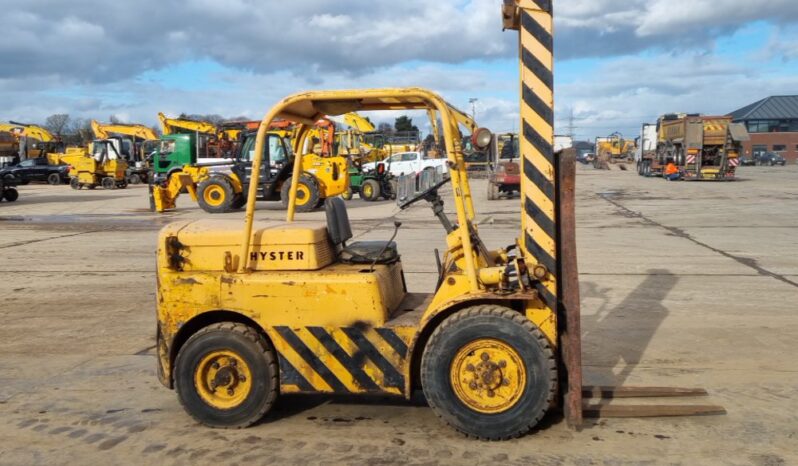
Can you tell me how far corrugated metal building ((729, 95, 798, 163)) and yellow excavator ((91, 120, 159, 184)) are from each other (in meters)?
72.6

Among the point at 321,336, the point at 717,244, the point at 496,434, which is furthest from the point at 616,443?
the point at 717,244

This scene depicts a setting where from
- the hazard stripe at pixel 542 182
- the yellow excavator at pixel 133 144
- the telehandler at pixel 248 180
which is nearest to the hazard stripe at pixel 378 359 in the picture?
the hazard stripe at pixel 542 182

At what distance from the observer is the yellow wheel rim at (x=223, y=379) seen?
473 cm

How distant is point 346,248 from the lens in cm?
524

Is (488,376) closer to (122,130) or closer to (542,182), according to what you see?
(542,182)

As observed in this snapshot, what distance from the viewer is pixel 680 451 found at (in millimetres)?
4254

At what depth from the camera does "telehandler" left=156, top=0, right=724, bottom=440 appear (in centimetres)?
437

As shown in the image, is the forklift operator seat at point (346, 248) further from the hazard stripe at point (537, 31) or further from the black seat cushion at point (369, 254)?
the hazard stripe at point (537, 31)

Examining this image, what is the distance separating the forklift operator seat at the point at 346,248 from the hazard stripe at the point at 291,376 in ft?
2.78

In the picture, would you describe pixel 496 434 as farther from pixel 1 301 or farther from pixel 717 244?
pixel 717 244

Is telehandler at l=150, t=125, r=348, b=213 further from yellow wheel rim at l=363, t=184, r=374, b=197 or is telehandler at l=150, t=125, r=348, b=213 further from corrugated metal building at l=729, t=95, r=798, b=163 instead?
corrugated metal building at l=729, t=95, r=798, b=163

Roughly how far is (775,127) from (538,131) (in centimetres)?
9780

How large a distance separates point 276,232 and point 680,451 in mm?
2929

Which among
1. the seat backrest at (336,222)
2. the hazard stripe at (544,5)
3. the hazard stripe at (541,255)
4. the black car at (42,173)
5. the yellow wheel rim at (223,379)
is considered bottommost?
the yellow wheel rim at (223,379)
